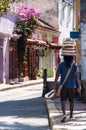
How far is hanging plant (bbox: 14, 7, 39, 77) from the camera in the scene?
37344 mm

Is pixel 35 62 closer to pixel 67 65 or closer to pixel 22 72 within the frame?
pixel 22 72

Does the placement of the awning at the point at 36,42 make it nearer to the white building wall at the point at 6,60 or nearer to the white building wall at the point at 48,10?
the white building wall at the point at 6,60

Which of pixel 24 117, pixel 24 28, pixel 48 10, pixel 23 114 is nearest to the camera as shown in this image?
pixel 24 117

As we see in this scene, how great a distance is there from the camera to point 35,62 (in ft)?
145

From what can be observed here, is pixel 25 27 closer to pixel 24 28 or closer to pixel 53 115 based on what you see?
pixel 24 28

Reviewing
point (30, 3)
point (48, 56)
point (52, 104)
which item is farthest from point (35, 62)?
point (52, 104)

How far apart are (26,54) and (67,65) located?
28.5 metres

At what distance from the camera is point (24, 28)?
122 feet

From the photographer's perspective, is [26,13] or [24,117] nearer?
[24,117]

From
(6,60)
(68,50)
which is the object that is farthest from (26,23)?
(68,50)

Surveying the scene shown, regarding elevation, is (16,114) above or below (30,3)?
below

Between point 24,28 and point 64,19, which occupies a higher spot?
point 64,19

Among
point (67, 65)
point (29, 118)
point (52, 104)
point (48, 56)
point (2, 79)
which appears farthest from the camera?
point (48, 56)

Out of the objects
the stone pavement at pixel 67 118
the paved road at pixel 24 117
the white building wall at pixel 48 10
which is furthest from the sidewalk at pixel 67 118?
the white building wall at pixel 48 10
